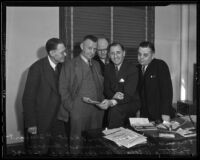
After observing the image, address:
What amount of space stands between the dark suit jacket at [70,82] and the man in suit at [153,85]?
→ 10.1 inches

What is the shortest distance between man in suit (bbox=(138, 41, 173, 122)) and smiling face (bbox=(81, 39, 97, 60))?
273 mm

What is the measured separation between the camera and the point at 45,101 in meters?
1.26

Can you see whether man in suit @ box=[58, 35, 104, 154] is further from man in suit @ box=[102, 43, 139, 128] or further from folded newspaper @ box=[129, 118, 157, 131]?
folded newspaper @ box=[129, 118, 157, 131]

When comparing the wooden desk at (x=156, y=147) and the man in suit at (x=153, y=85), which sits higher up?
the man in suit at (x=153, y=85)

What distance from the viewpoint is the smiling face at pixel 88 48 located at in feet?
4.27

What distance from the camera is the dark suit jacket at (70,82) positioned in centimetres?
128

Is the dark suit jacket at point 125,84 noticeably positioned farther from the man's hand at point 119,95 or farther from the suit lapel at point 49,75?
the suit lapel at point 49,75

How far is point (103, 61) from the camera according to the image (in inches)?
51.9

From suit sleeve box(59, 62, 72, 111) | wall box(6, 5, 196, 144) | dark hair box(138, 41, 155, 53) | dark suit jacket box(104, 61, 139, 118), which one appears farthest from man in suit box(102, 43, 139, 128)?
wall box(6, 5, 196, 144)

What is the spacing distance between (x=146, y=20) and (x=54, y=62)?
594 millimetres

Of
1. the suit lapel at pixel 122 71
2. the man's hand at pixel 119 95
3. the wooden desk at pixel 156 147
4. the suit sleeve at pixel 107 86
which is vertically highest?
the suit lapel at pixel 122 71

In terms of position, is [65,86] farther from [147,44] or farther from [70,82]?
[147,44]

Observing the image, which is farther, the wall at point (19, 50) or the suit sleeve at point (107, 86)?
the suit sleeve at point (107, 86)

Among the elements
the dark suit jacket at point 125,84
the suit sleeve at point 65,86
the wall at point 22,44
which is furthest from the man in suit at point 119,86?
the wall at point 22,44
